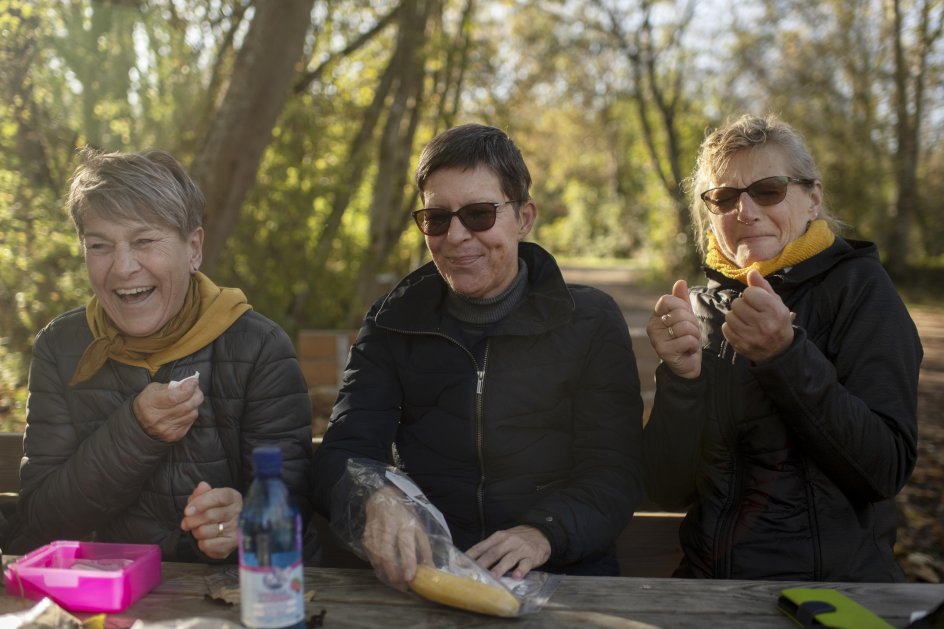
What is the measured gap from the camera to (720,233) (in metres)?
2.60

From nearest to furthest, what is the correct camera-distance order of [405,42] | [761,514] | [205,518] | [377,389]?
[205,518] → [761,514] → [377,389] → [405,42]

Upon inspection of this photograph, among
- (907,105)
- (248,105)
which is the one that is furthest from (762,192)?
(907,105)

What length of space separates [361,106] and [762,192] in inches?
342

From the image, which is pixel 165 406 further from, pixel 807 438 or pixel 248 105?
pixel 248 105

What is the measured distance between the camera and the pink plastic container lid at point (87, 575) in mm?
1767

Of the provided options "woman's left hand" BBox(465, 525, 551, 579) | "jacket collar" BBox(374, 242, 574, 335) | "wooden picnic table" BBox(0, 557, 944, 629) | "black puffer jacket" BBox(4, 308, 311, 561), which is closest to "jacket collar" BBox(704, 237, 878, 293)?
"jacket collar" BBox(374, 242, 574, 335)

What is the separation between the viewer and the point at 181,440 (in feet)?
7.72

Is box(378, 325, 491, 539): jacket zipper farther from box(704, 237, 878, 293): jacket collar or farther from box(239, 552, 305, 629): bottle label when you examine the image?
box(239, 552, 305, 629): bottle label

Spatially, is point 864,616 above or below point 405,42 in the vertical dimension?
below

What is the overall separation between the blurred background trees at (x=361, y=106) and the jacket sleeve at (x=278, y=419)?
1901 millimetres

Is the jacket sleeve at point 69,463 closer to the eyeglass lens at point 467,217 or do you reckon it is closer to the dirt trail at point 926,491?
the eyeglass lens at point 467,217

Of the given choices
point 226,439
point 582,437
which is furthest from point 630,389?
point 226,439

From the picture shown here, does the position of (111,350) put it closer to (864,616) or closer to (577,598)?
(577,598)

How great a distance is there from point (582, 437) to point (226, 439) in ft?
3.28
